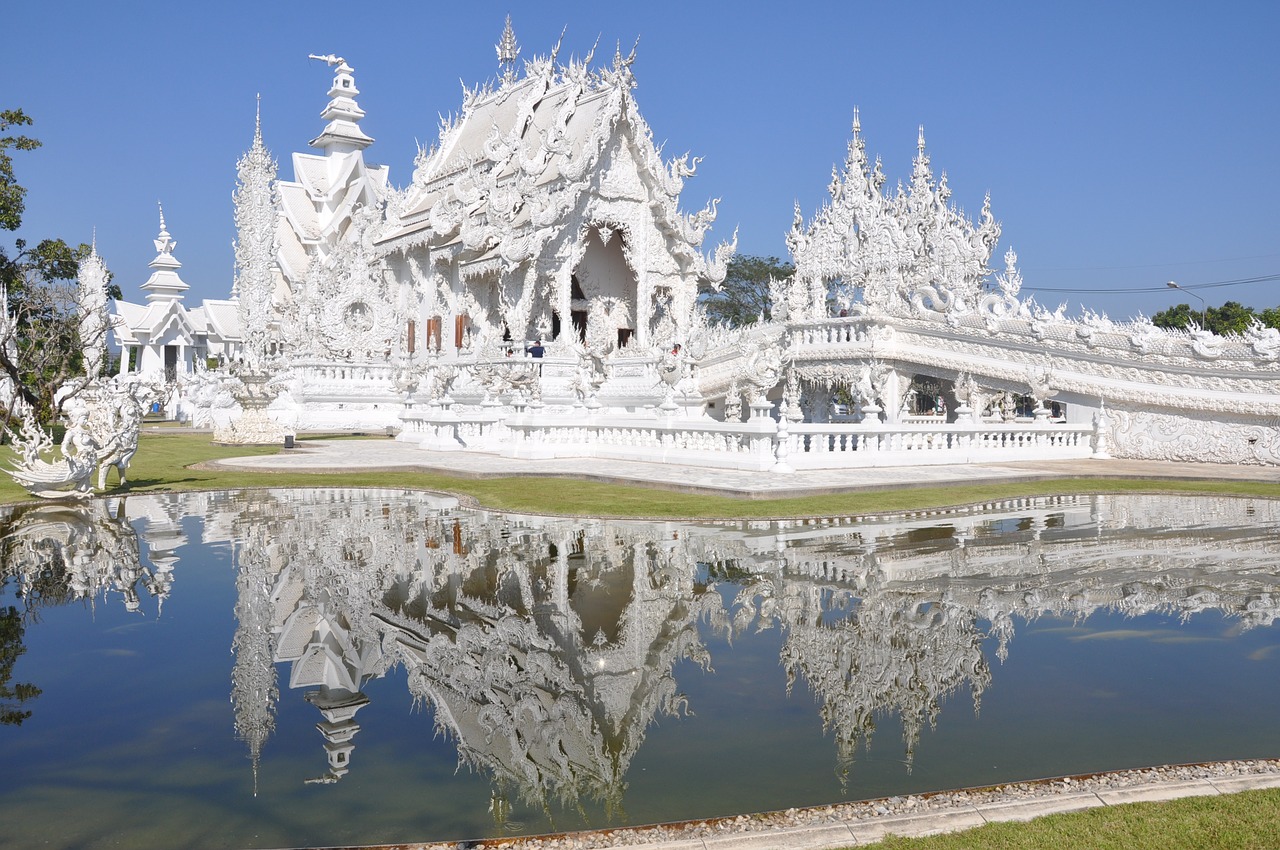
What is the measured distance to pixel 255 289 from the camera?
135 ft

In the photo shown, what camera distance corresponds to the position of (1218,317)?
2199 inches

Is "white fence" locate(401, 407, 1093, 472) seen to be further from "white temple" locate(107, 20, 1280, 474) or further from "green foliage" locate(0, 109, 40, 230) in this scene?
"green foliage" locate(0, 109, 40, 230)

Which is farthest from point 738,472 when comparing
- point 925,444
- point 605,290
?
point 605,290

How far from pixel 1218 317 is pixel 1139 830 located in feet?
203

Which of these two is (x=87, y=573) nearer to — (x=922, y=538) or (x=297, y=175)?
(x=922, y=538)

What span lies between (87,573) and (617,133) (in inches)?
837

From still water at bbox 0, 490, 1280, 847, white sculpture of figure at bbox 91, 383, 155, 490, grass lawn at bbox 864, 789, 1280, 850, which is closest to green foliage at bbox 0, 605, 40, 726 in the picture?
still water at bbox 0, 490, 1280, 847

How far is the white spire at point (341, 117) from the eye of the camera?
3934 cm

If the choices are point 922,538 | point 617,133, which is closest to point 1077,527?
point 922,538

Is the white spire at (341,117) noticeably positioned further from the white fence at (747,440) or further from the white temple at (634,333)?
the white fence at (747,440)

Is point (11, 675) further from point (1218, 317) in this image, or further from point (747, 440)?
point (1218, 317)

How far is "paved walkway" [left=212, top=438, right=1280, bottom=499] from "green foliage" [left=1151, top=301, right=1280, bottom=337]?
1504 inches

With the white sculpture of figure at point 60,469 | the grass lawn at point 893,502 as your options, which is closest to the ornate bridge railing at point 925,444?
the grass lawn at point 893,502

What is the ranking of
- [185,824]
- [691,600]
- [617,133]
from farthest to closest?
[617,133] → [691,600] → [185,824]
